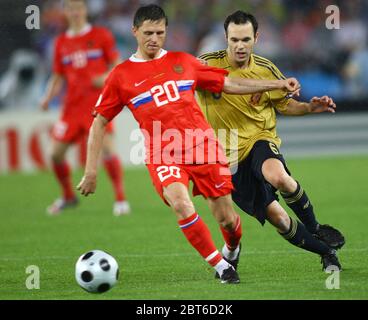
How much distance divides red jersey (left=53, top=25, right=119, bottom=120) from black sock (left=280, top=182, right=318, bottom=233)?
5.80m

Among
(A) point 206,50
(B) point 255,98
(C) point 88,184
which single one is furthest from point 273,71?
(A) point 206,50

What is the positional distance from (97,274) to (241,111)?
2105 millimetres

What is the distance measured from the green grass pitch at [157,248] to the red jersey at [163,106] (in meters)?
1.07

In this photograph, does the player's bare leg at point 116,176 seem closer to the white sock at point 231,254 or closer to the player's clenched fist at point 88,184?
the white sock at point 231,254

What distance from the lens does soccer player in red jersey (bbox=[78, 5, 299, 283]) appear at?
7.62 m

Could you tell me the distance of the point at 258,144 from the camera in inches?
325

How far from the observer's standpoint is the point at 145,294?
23.6 ft

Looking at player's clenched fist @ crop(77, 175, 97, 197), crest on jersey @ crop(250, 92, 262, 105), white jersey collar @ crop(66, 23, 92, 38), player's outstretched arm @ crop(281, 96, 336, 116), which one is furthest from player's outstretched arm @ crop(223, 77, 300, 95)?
white jersey collar @ crop(66, 23, 92, 38)

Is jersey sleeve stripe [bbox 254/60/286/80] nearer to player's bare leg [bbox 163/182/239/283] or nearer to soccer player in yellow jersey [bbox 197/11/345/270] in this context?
soccer player in yellow jersey [bbox 197/11/345/270]

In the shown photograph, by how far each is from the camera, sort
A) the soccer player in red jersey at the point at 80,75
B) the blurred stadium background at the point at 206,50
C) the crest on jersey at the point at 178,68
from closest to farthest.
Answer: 1. the crest on jersey at the point at 178,68
2. the soccer player in red jersey at the point at 80,75
3. the blurred stadium background at the point at 206,50

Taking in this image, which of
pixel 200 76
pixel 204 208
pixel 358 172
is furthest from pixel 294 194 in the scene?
pixel 358 172

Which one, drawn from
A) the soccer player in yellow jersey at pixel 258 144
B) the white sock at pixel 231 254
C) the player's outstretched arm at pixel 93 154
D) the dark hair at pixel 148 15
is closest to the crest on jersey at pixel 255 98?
the soccer player in yellow jersey at pixel 258 144

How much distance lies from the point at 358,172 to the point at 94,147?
993cm

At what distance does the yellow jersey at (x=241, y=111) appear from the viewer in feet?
27.3
